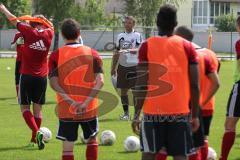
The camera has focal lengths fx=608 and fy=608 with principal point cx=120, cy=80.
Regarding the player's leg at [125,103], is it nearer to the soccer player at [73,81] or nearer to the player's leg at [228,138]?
the player's leg at [228,138]

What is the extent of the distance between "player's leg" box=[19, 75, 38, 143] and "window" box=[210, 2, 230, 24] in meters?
75.0

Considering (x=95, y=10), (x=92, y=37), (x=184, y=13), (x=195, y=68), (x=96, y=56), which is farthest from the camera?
(x=184, y=13)

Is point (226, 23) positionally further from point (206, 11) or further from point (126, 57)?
point (126, 57)

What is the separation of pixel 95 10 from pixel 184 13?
21.3 meters

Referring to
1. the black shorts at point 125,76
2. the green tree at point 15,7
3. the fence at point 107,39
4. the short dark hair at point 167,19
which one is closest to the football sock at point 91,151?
the short dark hair at point 167,19

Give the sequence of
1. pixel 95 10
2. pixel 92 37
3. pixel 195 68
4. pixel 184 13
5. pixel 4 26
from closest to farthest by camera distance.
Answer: pixel 195 68 → pixel 92 37 → pixel 4 26 → pixel 95 10 → pixel 184 13

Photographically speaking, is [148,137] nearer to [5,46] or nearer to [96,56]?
[96,56]

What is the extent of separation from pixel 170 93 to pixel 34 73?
14.8ft

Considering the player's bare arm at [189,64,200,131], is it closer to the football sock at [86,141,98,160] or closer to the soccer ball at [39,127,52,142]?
the football sock at [86,141,98,160]

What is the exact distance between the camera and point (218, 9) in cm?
8531

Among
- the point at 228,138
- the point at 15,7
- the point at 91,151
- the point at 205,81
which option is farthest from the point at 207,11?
the point at 205,81

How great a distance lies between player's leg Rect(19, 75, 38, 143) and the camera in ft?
33.5

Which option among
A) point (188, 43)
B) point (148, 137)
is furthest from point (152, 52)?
point (148, 137)

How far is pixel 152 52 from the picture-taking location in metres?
6.17
